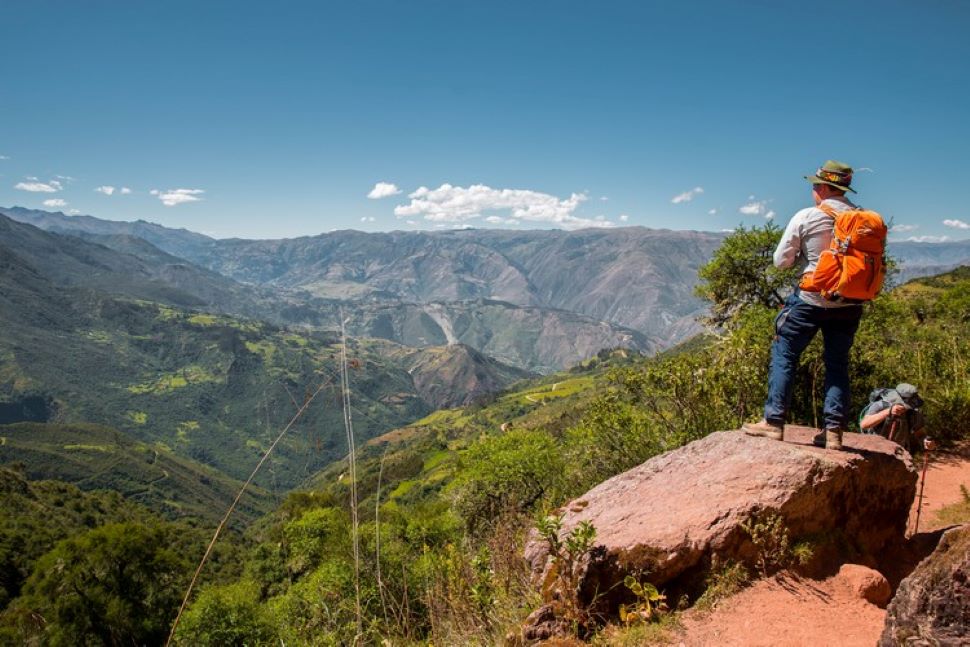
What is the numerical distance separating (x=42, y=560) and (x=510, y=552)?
4093cm

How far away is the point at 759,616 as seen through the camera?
186 inches

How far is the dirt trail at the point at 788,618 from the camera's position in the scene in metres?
4.44

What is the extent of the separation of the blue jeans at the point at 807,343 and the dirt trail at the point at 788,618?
2132mm

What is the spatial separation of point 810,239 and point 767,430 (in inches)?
99.5

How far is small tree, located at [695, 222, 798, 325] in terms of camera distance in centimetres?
1742

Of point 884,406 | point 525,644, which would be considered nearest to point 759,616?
point 525,644

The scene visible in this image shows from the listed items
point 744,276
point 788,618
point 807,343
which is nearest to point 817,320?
point 807,343

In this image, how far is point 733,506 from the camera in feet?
17.8

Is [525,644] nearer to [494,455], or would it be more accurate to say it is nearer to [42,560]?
[494,455]

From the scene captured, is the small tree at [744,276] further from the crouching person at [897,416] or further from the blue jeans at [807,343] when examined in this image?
the blue jeans at [807,343]

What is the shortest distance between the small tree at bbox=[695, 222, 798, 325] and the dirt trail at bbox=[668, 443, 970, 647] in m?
13.6

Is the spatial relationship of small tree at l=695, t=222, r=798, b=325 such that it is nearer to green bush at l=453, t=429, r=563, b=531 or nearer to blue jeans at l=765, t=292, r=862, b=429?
green bush at l=453, t=429, r=563, b=531

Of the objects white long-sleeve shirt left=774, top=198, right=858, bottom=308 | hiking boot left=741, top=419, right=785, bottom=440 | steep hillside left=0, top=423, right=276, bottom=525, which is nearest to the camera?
white long-sleeve shirt left=774, top=198, right=858, bottom=308

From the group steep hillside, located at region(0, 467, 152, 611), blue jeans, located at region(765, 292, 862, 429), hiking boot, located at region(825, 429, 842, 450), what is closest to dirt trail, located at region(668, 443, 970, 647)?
hiking boot, located at region(825, 429, 842, 450)
